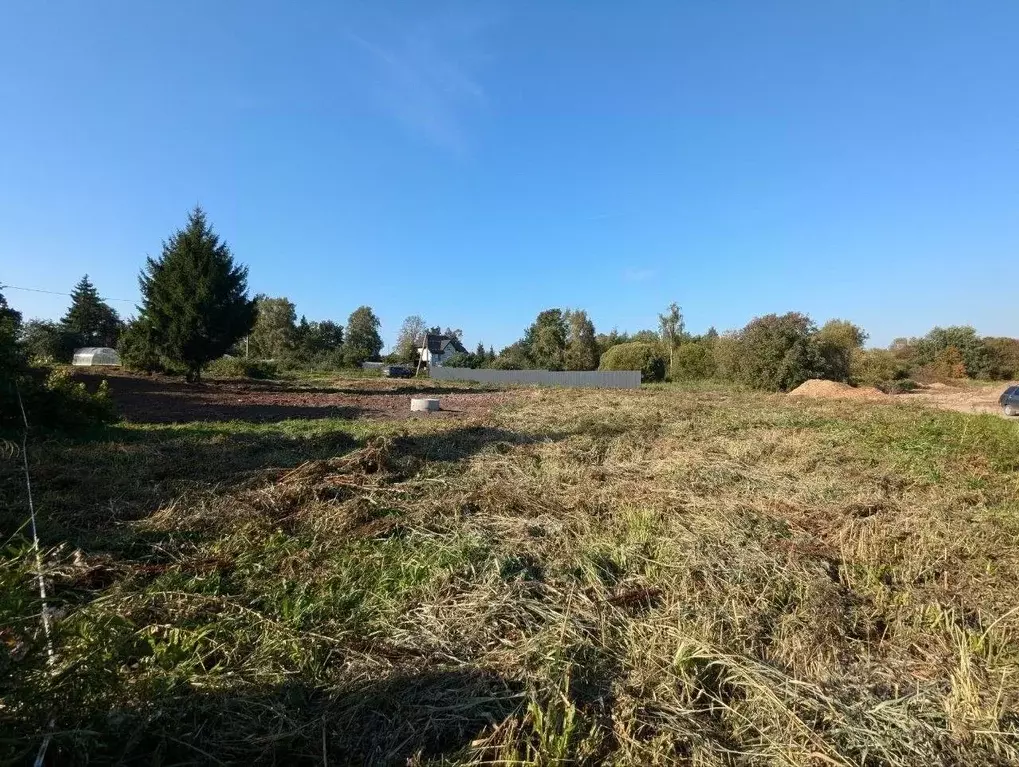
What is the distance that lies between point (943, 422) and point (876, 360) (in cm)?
2727

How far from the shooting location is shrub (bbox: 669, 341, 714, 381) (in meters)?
37.6

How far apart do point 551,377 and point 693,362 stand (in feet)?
38.1

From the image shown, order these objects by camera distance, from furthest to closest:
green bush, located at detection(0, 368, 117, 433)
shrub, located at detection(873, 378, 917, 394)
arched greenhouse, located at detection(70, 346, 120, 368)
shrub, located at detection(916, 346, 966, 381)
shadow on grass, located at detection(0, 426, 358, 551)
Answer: shrub, located at detection(916, 346, 966, 381) < arched greenhouse, located at detection(70, 346, 120, 368) < shrub, located at detection(873, 378, 917, 394) < green bush, located at detection(0, 368, 117, 433) < shadow on grass, located at detection(0, 426, 358, 551)

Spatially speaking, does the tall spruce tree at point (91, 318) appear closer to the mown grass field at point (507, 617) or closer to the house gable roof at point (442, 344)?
the house gable roof at point (442, 344)

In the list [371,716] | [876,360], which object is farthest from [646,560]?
[876,360]

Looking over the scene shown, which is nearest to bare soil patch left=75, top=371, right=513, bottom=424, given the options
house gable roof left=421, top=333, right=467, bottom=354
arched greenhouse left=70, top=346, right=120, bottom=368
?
arched greenhouse left=70, top=346, right=120, bottom=368

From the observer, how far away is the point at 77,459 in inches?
250

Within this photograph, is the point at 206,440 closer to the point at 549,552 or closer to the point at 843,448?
the point at 549,552

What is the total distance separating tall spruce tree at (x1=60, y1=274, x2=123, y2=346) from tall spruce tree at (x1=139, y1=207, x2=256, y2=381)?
30772 mm

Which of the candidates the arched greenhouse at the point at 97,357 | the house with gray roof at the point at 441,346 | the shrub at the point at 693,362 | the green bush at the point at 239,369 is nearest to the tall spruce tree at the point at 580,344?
the shrub at the point at 693,362

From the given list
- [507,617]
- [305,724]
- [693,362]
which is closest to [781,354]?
[693,362]

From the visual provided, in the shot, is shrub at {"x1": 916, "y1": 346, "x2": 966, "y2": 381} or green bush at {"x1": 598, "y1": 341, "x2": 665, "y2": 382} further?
green bush at {"x1": 598, "y1": 341, "x2": 665, "y2": 382}

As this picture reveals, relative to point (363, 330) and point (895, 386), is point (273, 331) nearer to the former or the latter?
point (363, 330)

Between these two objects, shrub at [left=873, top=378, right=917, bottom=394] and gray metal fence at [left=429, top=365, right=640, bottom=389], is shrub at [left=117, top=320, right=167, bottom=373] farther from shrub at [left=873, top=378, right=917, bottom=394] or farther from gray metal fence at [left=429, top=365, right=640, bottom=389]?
shrub at [left=873, top=378, right=917, bottom=394]
